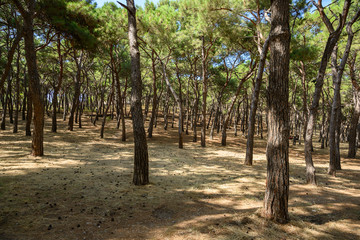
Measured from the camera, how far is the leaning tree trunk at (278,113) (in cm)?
404

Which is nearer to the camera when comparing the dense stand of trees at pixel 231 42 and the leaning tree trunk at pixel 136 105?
the dense stand of trees at pixel 231 42

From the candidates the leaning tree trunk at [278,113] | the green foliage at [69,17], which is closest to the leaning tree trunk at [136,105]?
the leaning tree trunk at [278,113]

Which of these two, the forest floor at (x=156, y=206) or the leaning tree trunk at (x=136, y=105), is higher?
the leaning tree trunk at (x=136, y=105)

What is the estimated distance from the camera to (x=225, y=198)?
604 cm

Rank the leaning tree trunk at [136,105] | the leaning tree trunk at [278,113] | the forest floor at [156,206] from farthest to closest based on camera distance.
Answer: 1. the leaning tree trunk at [136,105]
2. the leaning tree trunk at [278,113]
3. the forest floor at [156,206]

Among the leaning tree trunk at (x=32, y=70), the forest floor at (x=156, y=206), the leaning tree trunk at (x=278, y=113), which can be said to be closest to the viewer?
the forest floor at (x=156, y=206)

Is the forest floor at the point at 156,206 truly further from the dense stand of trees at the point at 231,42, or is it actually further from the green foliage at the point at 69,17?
the green foliage at the point at 69,17

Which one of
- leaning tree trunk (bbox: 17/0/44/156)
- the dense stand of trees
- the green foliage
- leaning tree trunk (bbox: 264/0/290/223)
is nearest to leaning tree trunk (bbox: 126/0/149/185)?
the dense stand of trees

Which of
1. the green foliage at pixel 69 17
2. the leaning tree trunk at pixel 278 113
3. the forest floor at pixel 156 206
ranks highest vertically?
the green foliage at pixel 69 17

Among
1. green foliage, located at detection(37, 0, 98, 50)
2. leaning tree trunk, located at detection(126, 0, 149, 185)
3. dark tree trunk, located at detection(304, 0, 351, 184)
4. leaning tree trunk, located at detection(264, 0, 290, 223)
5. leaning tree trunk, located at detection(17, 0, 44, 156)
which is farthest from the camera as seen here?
green foliage, located at detection(37, 0, 98, 50)

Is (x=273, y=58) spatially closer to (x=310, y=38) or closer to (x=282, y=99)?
(x=282, y=99)

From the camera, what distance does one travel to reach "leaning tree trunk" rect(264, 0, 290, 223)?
404 cm

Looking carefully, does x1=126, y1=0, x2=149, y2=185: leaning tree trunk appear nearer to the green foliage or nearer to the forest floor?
the forest floor

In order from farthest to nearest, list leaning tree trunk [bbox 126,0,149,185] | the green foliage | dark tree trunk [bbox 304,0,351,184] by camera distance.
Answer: the green foliage < dark tree trunk [bbox 304,0,351,184] < leaning tree trunk [bbox 126,0,149,185]
